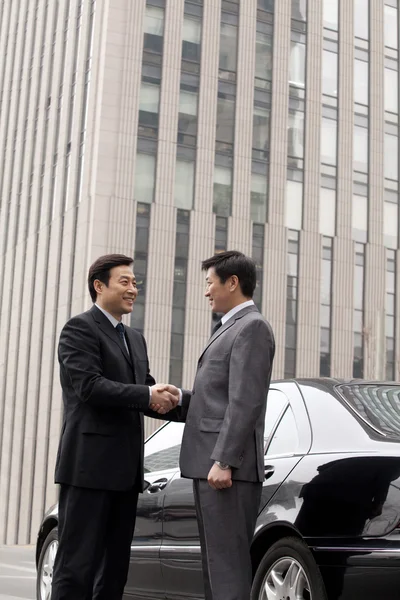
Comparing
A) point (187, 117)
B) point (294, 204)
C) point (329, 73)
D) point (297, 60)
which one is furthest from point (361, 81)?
point (187, 117)

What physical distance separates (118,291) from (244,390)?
874 mm

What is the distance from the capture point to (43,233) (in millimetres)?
47312

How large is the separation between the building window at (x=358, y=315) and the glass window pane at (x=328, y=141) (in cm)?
419

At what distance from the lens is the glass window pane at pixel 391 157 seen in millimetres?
49062

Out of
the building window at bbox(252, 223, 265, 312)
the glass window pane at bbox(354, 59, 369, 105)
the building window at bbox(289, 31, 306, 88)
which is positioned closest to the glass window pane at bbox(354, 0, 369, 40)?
the glass window pane at bbox(354, 59, 369, 105)

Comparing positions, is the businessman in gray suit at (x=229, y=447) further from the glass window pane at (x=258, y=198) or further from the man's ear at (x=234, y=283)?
the glass window pane at (x=258, y=198)

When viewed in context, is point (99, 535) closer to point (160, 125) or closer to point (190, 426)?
point (190, 426)

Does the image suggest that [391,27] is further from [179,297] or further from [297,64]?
[179,297]

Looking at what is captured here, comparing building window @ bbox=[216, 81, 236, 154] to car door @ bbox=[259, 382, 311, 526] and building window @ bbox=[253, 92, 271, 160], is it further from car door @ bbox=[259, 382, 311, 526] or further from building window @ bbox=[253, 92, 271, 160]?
car door @ bbox=[259, 382, 311, 526]

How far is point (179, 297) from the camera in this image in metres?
42.3

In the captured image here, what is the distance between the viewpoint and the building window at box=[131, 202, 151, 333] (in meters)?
41.4

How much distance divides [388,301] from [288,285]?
565 centimetres

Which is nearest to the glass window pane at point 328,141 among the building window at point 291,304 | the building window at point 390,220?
the building window at point 390,220

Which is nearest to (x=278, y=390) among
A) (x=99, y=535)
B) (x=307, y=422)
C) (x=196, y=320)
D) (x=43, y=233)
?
(x=307, y=422)
